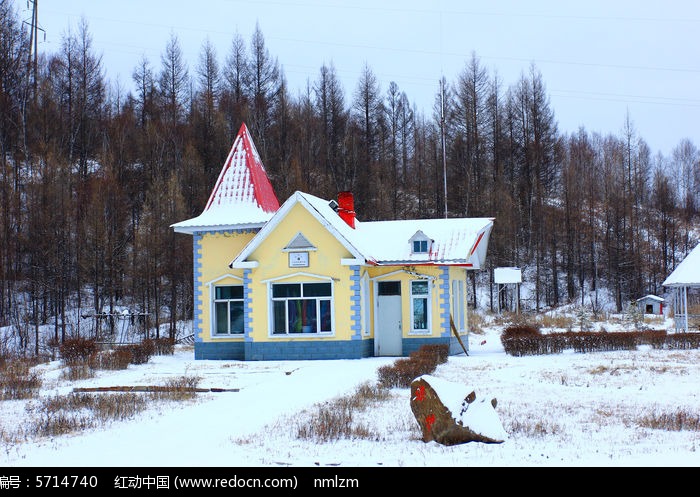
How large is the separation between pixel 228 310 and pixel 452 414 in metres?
17.2

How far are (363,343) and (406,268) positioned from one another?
2972mm

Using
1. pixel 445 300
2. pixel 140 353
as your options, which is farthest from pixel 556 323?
pixel 140 353

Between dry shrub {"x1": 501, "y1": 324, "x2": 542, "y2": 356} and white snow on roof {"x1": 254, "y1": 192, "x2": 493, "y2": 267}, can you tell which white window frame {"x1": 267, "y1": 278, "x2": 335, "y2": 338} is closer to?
white snow on roof {"x1": 254, "y1": 192, "x2": 493, "y2": 267}

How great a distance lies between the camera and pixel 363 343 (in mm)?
24578

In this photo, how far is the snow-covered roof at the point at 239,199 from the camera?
86.9ft

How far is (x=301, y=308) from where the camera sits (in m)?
25.0

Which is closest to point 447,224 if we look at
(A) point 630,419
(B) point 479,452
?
(A) point 630,419

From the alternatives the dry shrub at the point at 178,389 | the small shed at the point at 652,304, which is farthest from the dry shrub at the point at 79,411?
the small shed at the point at 652,304

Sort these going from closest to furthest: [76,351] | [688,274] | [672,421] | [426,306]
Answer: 1. [672,421]
2. [76,351]
3. [426,306]
4. [688,274]

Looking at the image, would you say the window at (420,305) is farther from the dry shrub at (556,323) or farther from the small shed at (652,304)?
the small shed at (652,304)

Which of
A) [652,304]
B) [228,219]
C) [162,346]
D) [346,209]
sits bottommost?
[162,346]

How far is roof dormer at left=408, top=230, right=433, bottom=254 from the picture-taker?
84.9 ft

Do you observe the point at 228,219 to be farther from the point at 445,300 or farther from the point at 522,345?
the point at 522,345

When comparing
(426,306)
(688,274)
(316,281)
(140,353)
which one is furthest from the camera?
(688,274)
